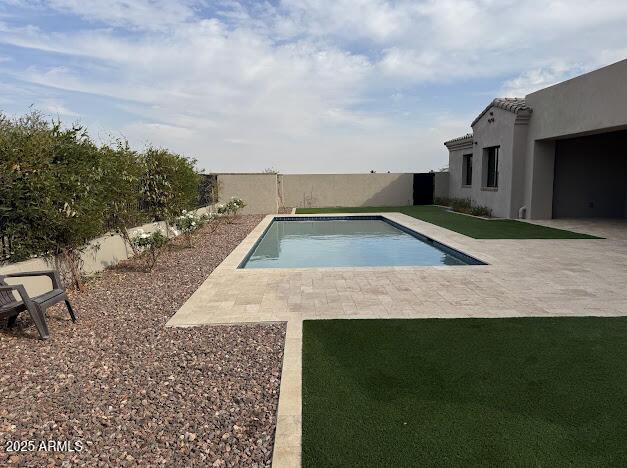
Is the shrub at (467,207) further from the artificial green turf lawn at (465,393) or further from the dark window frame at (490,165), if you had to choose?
the artificial green turf lawn at (465,393)

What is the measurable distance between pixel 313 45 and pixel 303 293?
39.1 feet

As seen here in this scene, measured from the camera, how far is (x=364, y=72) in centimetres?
1809

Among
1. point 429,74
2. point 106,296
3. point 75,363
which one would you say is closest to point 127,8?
point 106,296

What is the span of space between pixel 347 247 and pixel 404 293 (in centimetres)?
602

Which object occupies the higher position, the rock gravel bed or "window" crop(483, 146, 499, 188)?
"window" crop(483, 146, 499, 188)

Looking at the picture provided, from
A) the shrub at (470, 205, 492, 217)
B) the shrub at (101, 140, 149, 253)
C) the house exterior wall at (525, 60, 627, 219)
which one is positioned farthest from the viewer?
the shrub at (470, 205, 492, 217)

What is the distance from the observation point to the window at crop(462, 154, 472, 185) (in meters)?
22.0

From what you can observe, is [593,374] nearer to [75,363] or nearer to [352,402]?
[352,402]

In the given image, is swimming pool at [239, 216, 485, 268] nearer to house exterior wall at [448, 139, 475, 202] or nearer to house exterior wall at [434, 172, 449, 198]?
house exterior wall at [448, 139, 475, 202]

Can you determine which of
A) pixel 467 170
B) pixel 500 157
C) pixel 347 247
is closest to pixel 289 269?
pixel 347 247

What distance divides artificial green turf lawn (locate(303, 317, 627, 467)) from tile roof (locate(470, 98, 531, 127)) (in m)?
13.0

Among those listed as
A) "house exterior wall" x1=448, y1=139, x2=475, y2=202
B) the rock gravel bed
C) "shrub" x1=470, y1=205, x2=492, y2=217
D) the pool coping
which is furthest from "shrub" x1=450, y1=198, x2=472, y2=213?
the rock gravel bed

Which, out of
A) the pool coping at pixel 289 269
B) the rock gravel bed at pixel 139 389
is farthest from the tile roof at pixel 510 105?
the rock gravel bed at pixel 139 389

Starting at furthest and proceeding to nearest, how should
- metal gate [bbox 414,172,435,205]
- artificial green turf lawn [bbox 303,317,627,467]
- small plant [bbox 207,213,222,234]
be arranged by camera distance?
1. metal gate [bbox 414,172,435,205]
2. small plant [bbox 207,213,222,234]
3. artificial green turf lawn [bbox 303,317,627,467]
